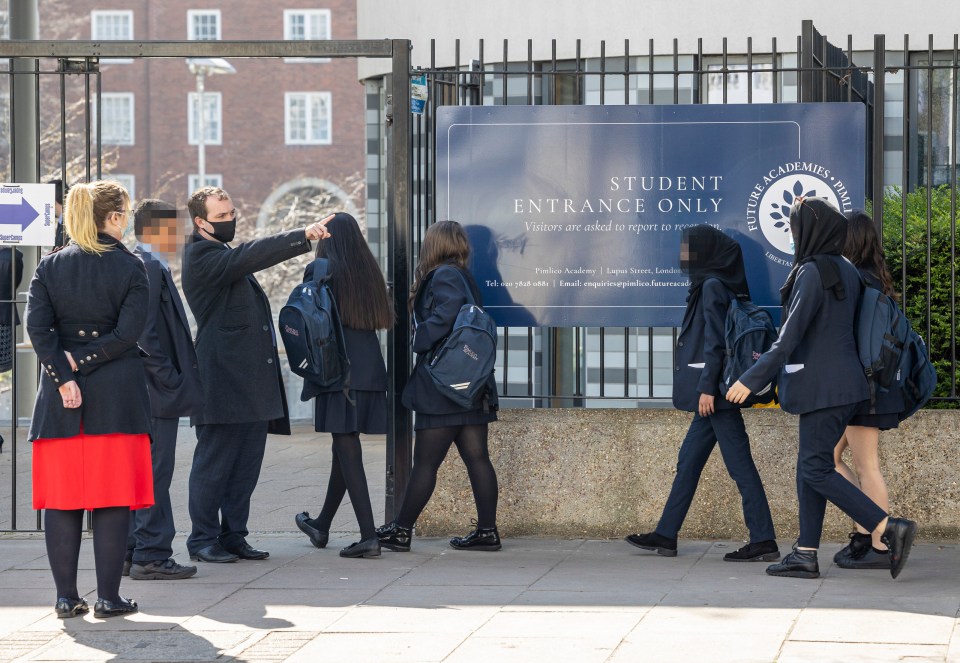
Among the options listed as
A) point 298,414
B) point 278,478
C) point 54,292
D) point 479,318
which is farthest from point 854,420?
point 298,414

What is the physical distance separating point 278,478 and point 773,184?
4.79 metres

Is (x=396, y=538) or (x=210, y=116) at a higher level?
(x=210, y=116)

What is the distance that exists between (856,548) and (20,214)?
4.73m

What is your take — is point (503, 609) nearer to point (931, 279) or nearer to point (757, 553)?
point (757, 553)

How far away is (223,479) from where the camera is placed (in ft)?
23.4

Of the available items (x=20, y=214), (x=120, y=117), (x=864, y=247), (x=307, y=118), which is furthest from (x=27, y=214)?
(x=120, y=117)

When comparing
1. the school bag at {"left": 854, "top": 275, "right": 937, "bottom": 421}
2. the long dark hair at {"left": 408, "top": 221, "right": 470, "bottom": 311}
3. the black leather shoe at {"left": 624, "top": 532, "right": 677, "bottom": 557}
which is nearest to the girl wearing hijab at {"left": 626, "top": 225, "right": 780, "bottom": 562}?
the black leather shoe at {"left": 624, "top": 532, "right": 677, "bottom": 557}

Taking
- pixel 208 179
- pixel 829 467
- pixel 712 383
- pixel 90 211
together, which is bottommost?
pixel 829 467

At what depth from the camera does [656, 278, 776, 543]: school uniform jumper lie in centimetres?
691

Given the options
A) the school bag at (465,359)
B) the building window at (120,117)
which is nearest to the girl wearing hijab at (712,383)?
the school bag at (465,359)

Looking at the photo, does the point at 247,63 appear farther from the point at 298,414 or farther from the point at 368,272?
the point at 368,272

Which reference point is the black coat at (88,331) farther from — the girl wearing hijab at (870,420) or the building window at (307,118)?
the building window at (307,118)

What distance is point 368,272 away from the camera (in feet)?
23.4

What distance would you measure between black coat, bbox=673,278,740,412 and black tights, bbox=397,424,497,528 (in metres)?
1.02
